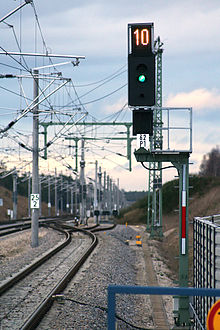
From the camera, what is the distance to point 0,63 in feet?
67.6

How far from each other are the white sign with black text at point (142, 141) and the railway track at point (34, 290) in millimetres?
3995

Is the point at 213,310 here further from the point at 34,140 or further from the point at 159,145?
the point at 34,140

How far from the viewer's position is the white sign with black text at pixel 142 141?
9953 mm

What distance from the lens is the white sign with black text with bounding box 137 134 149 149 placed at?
9953mm

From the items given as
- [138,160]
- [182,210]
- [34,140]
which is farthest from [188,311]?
[34,140]

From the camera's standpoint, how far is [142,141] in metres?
10.1

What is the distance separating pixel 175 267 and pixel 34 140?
974cm

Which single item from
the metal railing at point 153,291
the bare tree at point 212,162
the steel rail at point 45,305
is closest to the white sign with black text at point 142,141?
the steel rail at point 45,305

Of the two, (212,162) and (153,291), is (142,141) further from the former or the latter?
(212,162)

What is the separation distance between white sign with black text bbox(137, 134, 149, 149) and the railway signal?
1112mm

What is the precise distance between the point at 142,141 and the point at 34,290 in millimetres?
6311

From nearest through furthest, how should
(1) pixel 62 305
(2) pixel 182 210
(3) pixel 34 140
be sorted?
1. (2) pixel 182 210
2. (1) pixel 62 305
3. (3) pixel 34 140

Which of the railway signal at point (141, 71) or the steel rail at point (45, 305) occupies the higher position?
the railway signal at point (141, 71)

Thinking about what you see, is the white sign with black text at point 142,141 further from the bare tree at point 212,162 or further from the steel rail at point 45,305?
the bare tree at point 212,162
